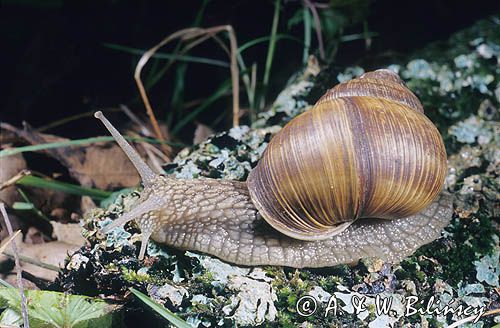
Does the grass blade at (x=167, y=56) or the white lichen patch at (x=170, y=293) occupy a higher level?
the grass blade at (x=167, y=56)

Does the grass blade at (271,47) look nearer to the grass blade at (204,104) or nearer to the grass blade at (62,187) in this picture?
the grass blade at (204,104)

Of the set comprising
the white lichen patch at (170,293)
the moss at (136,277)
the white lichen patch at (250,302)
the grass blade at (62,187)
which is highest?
the grass blade at (62,187)

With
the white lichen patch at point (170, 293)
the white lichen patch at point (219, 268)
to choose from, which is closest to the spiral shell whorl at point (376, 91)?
the white lichen patch at point (219, 268)

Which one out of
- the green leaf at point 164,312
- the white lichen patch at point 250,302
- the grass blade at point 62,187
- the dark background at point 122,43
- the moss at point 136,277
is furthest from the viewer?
the dark background at point 122,43

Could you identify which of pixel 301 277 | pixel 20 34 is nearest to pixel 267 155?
pixel 301 277

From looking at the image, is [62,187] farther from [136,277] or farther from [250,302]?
[250,302]

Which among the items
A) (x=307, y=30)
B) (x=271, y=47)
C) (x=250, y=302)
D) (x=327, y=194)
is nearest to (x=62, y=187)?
(x=250, y=302)

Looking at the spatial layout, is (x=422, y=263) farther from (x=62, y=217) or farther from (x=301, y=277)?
(x=62, y=217)
